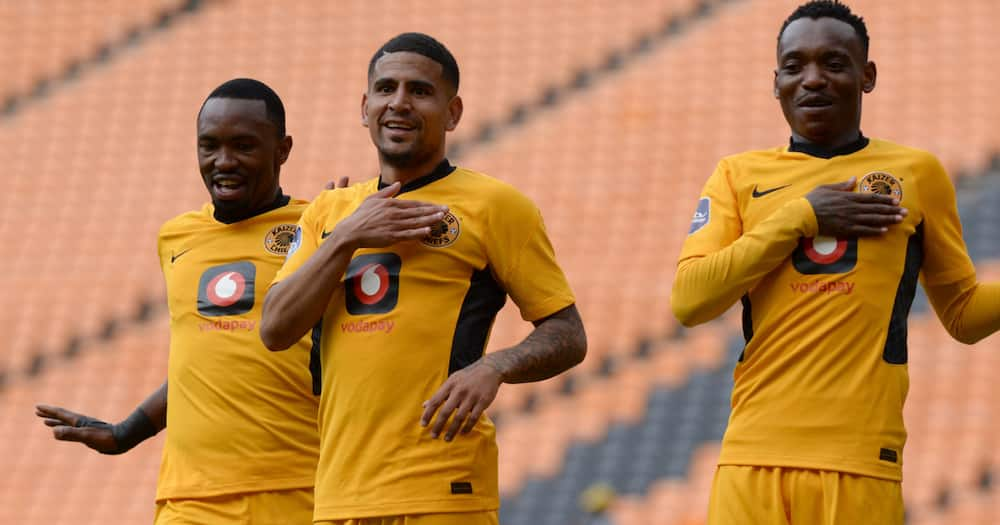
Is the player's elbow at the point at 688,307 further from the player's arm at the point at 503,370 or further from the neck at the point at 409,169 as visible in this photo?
the neck at the point at 409,169

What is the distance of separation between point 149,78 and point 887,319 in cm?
1300

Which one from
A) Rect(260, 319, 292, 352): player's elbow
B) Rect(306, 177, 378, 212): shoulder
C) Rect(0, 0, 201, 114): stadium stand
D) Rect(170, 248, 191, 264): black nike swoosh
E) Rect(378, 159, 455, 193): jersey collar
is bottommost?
Rect(260, 319, 292, 352): player's elbow

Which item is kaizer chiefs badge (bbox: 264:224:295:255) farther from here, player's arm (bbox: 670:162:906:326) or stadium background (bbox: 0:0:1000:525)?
stadium background (bbox: 0:0:1000:525)

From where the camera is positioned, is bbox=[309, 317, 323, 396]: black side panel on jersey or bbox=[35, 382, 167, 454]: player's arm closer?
bbox=[309, 317, 323, 396]: black side panel on jersey

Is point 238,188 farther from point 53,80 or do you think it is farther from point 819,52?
point 53,80

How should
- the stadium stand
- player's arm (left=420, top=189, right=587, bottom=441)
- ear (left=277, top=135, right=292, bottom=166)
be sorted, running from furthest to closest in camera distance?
1. the stadium stand
2. ear (left=277, top=135, right=292, bottom=166)
3. player's arm (left=420, top=189, right=587, bottom=441)

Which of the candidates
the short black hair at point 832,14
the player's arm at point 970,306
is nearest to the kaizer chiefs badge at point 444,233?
the short black hair at point 832,14

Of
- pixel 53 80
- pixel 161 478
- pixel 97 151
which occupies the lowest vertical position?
pixel 161 478

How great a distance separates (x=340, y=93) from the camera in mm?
14539

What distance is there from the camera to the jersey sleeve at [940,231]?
A: 3.53 m

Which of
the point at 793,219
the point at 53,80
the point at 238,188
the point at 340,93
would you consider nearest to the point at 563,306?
the point at 793,219

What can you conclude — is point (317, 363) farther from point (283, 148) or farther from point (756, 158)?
point (756, 158)

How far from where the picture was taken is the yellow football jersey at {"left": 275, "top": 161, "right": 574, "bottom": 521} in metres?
3.33

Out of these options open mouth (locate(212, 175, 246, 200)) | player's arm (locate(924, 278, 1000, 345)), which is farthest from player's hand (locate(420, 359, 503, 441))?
open mouth (locate(212, 175, 246, 200))
